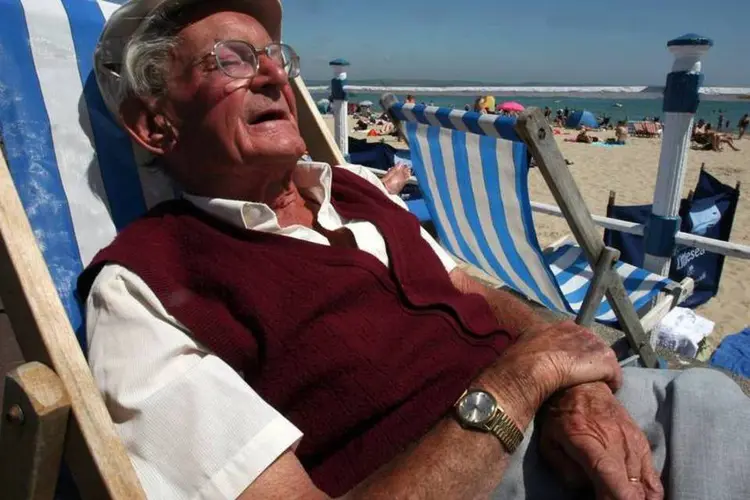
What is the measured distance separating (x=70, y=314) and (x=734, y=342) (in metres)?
3.50

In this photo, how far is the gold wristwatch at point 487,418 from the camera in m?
1.11

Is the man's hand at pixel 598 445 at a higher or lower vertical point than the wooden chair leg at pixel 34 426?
lower

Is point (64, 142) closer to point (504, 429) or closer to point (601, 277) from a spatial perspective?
point (504, 429)

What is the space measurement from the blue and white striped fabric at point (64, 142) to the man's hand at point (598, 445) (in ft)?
3.92

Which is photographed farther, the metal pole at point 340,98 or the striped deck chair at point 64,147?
the metal pole at point 340,98

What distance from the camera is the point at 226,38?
4.70 feet

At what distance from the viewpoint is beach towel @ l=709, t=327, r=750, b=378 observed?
121 inches

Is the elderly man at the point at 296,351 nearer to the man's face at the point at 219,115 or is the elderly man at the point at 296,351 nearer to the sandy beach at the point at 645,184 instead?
the man's face at the point at 219,115

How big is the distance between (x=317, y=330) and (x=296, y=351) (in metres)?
0.06

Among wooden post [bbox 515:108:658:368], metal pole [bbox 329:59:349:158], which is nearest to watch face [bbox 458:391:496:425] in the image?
wooden post [bbox 515:108:658:368]

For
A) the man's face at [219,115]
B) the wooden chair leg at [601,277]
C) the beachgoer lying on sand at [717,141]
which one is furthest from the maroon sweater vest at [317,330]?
the beachgoer lying on sand at [717,141]

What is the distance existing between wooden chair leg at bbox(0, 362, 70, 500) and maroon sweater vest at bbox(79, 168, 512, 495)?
0.28 metres

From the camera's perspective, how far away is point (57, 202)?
1.55 metres

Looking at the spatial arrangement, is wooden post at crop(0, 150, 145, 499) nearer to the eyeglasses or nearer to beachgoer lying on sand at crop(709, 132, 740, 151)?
the eyeglasses
